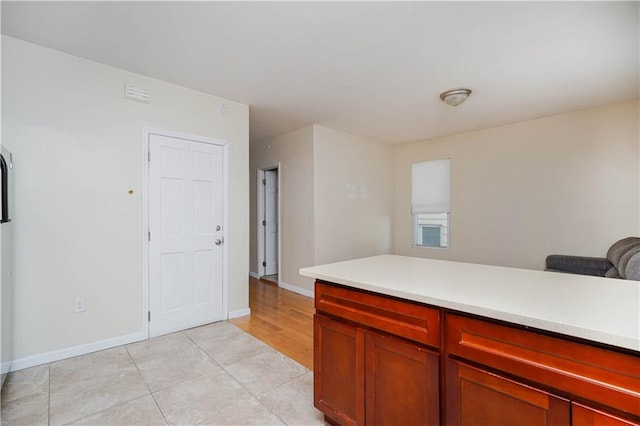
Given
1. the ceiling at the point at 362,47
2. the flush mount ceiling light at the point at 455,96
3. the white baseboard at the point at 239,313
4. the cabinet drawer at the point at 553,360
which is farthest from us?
the white baseboard at the point at 239,313

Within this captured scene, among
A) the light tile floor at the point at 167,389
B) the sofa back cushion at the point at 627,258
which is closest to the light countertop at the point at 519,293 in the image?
the light tile floor at the point at 167,389

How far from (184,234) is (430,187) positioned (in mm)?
4168

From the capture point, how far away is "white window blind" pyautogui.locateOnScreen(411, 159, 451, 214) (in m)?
5.29

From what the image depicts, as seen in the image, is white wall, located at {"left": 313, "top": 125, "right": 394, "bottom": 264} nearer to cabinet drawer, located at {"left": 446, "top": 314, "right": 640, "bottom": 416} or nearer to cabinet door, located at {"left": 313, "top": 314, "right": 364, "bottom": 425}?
cabinet door, located at {"left": 313, "top": 314, "right": 364, "bottom": 425}

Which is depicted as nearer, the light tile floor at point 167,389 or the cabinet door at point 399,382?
the cabinet door at point 399,382

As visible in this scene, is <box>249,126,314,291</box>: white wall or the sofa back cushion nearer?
the sofa back cushion

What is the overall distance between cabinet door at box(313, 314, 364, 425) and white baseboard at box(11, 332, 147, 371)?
208cm

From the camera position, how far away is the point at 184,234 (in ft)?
10.6

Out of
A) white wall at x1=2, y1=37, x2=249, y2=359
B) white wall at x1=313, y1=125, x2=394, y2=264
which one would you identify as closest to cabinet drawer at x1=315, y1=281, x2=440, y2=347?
white wall at x1=2, y1=37, x2=249, y2=359

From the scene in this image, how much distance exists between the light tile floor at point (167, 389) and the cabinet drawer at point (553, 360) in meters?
1.12

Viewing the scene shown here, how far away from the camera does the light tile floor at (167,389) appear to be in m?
1.82

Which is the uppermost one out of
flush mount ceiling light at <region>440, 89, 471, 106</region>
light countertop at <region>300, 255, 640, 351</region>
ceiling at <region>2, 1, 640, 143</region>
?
ceiling at <region>2, 1, 640, 143</region>

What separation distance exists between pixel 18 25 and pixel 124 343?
267cm

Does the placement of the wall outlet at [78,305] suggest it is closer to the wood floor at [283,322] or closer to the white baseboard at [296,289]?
the wood floor at [283,322]
